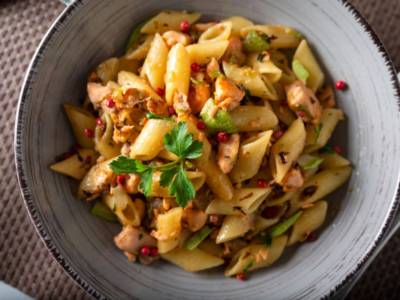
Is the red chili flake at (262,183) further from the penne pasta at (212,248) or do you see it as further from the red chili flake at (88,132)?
the red chili flake at (88,132)

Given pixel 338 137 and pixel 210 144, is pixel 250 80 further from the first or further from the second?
pixel 338 137

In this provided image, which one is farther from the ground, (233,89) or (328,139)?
(233,89)

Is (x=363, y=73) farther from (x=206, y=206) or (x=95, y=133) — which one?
(x=95, y=133)

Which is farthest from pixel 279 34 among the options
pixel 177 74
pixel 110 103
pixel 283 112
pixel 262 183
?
Answer: pixel 110 103

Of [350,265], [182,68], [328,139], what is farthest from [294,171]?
[182,68]

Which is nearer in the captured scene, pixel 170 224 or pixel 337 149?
pixel 170 224
